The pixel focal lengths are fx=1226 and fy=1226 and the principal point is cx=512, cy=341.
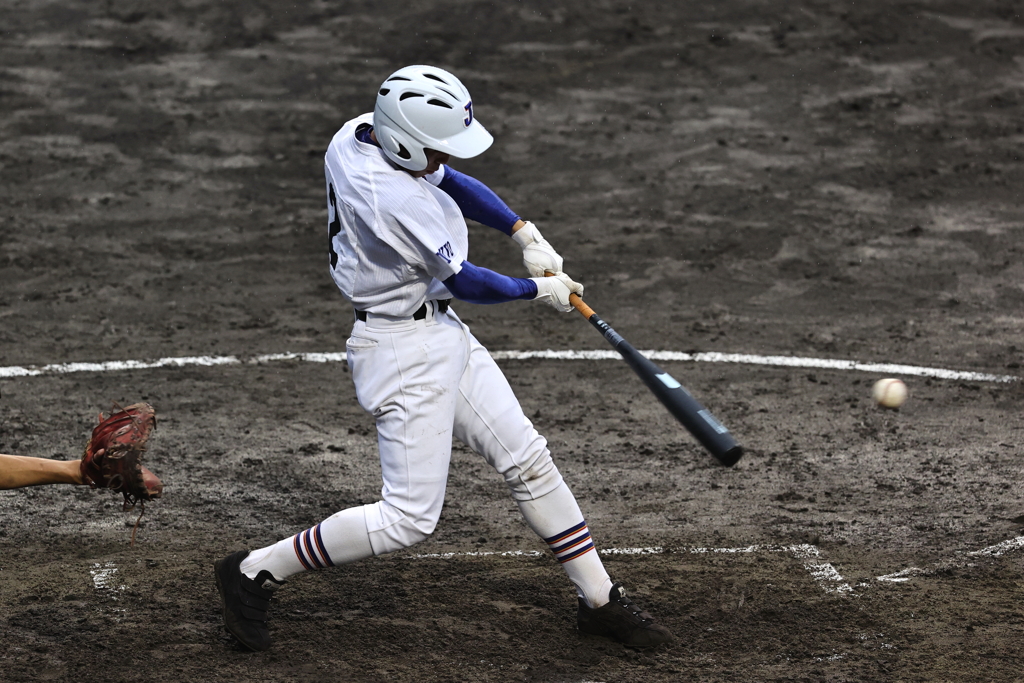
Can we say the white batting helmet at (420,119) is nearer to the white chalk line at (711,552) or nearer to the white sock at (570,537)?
the white sock at (570,537)

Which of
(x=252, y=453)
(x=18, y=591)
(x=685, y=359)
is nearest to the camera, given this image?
(x=18, y=591)

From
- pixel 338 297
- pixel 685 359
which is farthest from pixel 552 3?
pixel 685 359

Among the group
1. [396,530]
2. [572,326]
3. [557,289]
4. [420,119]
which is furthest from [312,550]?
[572,326]

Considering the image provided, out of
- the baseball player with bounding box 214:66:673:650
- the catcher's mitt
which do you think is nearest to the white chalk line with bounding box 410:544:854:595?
the baseball player with bounding box 214:66:673:650

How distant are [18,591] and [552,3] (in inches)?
436

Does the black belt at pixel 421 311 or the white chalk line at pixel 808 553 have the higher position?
the black belt at pixel 421 311

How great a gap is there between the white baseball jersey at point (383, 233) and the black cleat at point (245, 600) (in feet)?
3.68

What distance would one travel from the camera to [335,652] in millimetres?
4773

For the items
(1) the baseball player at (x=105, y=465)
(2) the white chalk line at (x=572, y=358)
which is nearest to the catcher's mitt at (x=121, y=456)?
(1) the baseball player at (x=105, y=465)

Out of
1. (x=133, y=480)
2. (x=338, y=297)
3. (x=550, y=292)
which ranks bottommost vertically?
(x=338, y=297)

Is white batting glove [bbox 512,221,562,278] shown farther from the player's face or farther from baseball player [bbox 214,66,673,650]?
the player's face

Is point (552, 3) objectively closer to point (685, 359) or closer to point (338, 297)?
point (338, 297)

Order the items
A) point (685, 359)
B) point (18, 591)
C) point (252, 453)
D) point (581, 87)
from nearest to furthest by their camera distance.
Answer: point (18, 591), point (252, 453), point (685, 359), point (581, 87)

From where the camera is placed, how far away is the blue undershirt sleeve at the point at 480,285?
4.46 m
